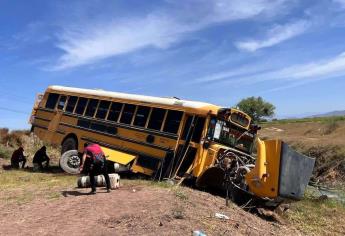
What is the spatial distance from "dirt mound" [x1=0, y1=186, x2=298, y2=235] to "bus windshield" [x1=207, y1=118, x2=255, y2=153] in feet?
8.06

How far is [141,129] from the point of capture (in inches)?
645

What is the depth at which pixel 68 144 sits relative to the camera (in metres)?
19.0

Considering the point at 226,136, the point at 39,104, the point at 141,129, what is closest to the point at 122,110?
the point at 141,129

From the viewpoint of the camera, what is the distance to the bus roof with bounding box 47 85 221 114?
1510 cm

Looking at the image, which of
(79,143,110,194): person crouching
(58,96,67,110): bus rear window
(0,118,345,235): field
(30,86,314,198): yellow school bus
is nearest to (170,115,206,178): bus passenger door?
(30,86,314,198): yellow school bus

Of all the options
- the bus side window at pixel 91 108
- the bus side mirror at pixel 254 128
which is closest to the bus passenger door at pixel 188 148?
the bus side mirror at pixel 254 128

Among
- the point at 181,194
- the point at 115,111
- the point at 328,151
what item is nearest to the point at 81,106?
the point at 115,111

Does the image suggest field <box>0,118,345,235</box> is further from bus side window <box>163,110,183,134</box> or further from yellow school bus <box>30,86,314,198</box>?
bus side window <box>163,110,183,134</box>

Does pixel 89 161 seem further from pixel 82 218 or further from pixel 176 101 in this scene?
pixel 176 101

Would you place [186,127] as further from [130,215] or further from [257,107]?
[257,107]

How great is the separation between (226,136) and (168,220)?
587 centimetres

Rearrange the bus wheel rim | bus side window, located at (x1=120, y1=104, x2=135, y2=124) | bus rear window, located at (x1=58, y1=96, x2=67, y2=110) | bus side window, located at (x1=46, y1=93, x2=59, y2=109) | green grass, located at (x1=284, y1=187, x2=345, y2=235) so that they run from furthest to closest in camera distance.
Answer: bus side window, located at (x1=46, y1=93, x2=59, y2=109) → bus rear window, located at (x1=58, y1=96, x2=67, y2=110) → the bus wheel rim → bus side window, located at (x1=120, y1=104, x2=135, y2=124) → green grass, located at (x1=284, y1=187, x2=345, y2=235)

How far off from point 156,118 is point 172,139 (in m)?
1.11

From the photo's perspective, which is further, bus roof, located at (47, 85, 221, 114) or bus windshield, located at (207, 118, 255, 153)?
bus roof, located at (47, 85, 221, 114)
